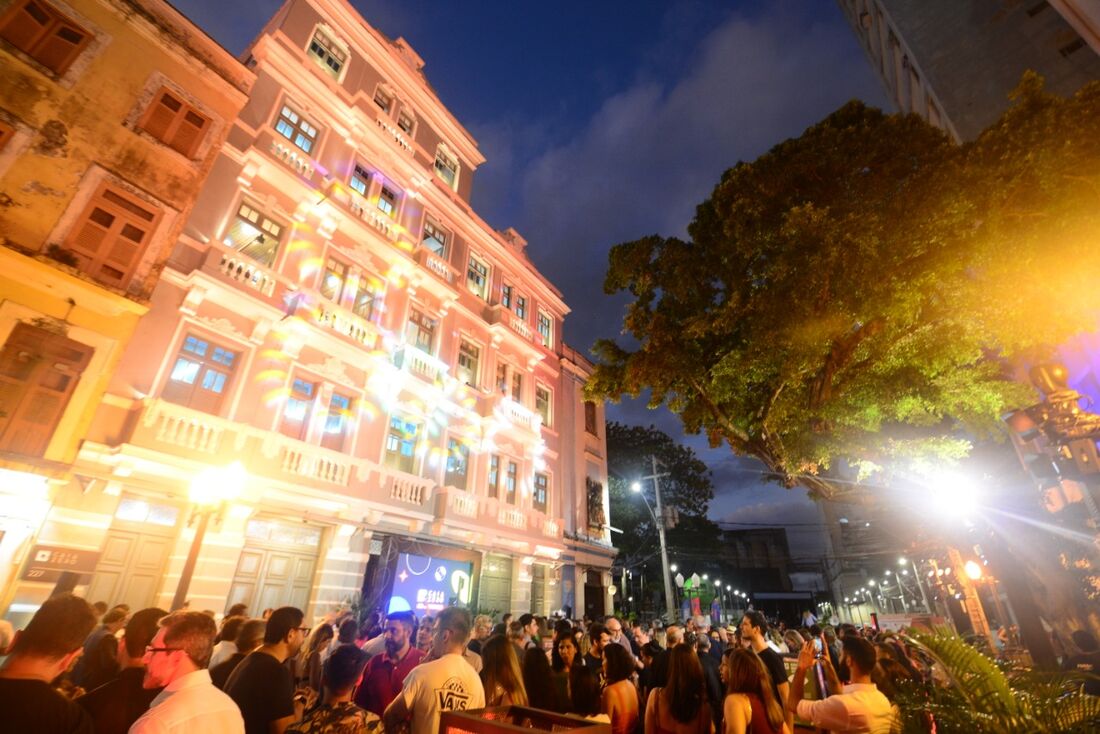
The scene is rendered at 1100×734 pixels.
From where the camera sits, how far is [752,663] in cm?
395

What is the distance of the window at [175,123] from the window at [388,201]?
480cm

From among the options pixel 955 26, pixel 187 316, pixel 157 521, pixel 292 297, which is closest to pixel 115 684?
pixel 157 521

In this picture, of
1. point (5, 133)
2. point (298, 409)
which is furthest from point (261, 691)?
point (5, 133)

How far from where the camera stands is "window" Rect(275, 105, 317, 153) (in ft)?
42.3

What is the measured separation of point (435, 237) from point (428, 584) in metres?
11.7

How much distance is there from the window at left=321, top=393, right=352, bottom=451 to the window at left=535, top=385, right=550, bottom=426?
28.9 feet

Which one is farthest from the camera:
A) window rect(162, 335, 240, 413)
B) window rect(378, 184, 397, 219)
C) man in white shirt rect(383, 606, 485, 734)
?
window rect(378, 184, 397, 219)

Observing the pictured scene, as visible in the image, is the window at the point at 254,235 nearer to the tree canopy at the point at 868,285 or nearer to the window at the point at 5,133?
the window at the point at 5,133

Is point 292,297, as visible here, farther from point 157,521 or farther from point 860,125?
point 860,125

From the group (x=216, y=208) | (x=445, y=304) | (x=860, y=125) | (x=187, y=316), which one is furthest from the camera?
(x=445, y=304)

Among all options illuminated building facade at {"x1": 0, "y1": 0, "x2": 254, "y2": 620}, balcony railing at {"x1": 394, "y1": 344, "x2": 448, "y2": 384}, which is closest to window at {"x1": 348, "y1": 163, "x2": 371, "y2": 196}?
illuminated building facade at {"x1": 0, "y1": 0, "x2": 254, "y2": 620}

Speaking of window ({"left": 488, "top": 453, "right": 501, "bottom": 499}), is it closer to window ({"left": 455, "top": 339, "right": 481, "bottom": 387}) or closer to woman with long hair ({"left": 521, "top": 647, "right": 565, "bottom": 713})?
window ({"left": 455, "top": 339, "right": 481, "bottom": 387})

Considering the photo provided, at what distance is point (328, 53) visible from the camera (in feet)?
48.9

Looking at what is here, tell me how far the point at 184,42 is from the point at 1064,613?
944 inches
